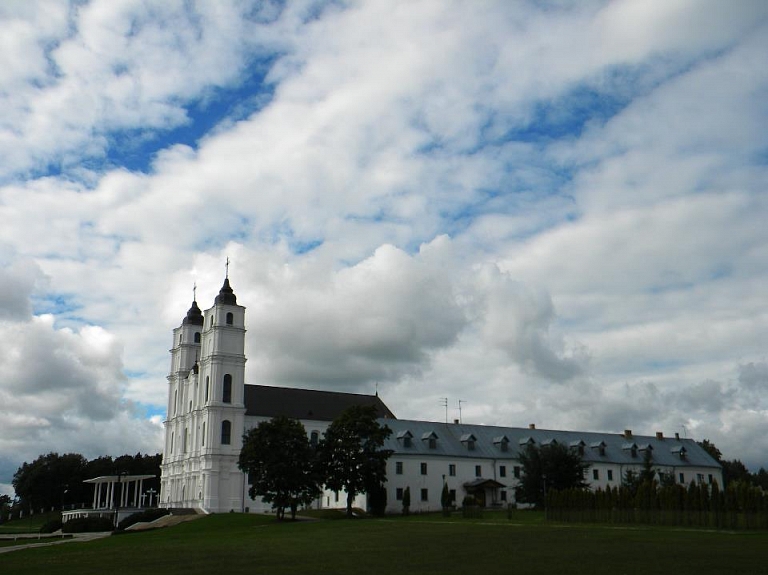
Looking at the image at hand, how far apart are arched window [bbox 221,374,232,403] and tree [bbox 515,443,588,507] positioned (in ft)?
100

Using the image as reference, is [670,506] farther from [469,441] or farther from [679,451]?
[679,451]

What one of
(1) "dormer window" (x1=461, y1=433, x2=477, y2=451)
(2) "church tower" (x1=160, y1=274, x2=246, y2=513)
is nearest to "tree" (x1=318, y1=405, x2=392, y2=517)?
(2) "church tower" (x1=160, y1=274, x2=246, y2=513)

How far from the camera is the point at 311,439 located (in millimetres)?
77312

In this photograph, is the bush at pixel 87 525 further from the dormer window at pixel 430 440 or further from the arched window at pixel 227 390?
the dormer window at pixel 430 440

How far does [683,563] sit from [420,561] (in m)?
7.66

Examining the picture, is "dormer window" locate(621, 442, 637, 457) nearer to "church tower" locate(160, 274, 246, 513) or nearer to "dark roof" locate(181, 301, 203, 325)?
"church tower" locate(160, 274, 246, 513)

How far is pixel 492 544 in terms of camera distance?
30.3 meters

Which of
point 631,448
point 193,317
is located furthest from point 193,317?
point 631,448

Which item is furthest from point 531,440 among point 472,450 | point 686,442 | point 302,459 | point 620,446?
point 302,459

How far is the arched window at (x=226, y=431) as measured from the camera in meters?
78.4

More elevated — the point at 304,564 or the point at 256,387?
the point at 256,387

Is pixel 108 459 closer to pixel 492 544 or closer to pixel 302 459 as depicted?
pixel 302 459

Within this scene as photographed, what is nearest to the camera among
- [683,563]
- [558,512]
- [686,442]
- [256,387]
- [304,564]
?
[683,563]

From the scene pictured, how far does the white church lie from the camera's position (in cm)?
7612
